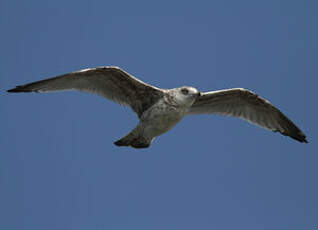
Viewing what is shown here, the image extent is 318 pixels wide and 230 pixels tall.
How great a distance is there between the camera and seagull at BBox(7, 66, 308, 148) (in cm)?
1024

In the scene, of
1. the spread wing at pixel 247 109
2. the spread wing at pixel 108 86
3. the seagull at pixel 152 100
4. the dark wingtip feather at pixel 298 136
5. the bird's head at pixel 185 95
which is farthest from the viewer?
the dark wingtip feather at pixel 298 136

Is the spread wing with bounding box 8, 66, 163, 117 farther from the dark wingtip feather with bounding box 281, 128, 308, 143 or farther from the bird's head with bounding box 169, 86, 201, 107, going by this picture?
the dark wingtip feather with bounding box 281, 128, 308, 143

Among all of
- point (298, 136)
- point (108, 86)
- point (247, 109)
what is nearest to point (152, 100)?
point (108, 86)

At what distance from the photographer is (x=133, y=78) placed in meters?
10.5

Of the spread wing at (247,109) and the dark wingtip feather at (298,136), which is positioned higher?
the spread wing at (247,109)

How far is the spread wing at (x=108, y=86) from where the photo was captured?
34.6ft

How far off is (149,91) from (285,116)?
10.1ft

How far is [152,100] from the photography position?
1063 centimetres

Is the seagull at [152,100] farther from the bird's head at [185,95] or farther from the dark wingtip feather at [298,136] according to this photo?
the dark wingtip feather at [298,136]

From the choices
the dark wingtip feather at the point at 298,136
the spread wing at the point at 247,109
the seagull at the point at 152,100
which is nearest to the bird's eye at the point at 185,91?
the seagull at the point at 152,100

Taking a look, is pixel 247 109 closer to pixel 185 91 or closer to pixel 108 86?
pixel 185 91

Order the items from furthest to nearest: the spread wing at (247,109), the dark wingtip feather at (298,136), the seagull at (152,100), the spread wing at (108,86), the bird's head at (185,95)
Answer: the dark wingtip feather at (298,136)
the spread wing at (247,109)
the spread wing at (108,86)
the seagull at (152,100)
the bird's head at (185,95)

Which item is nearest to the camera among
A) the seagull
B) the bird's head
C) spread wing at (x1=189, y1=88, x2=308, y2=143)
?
the bird's head

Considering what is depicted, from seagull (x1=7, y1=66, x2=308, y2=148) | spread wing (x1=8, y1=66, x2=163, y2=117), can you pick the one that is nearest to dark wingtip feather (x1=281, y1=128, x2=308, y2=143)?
seagull (x1=7, y1=66, x2=308, y2=148)
